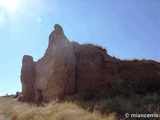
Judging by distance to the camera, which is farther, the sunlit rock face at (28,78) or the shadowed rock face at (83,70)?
the sunlit rock face at (28,78)

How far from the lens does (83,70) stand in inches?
801

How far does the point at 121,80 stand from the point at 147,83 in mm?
2579

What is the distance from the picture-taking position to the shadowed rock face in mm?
19609

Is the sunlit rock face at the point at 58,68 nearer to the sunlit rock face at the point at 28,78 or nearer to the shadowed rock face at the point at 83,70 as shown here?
the shadowed rock face at the point at 83,70

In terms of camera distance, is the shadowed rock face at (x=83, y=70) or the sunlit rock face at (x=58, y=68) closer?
the sunlit rock face at (x=58, y=68)

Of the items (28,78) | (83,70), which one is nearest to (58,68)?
(83,70)

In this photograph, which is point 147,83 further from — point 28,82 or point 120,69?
point 28,82

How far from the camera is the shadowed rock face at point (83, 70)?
19.6m

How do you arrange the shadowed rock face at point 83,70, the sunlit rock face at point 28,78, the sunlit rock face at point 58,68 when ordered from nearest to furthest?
the sunlit rock face at point 58,68
the shadowed rock face at point 83,70
the sunlit rock face at point 28,78

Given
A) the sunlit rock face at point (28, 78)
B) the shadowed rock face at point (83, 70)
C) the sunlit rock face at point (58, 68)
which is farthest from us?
the sunlit rock face at point (28, 78)

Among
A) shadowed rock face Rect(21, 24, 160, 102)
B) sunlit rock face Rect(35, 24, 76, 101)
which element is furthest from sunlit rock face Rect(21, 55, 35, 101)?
shadowed rock face Rect(21, 24, 160, 102)

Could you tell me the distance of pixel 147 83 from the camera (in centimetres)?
2034

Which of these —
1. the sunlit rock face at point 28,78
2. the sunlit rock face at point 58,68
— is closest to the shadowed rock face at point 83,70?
the sunlit rock face at point 58,68

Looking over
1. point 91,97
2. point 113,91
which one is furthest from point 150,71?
point 91,97
